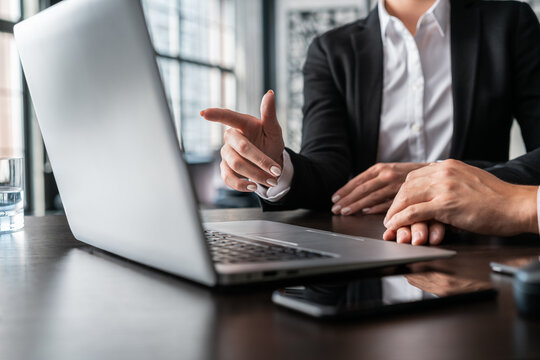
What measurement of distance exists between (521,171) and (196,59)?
4936mm

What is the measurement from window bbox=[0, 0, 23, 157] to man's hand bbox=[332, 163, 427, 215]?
315cm

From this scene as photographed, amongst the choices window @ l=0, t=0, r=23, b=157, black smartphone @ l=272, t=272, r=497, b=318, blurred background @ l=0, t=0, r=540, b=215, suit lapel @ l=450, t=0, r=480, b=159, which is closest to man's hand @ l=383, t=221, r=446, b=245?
black smartphone @ l=272, t=272, r=497, b=318

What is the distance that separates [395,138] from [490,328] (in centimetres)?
124

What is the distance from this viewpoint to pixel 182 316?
42 centimetres

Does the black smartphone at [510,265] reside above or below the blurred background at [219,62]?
below

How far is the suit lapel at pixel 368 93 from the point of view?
1.56m

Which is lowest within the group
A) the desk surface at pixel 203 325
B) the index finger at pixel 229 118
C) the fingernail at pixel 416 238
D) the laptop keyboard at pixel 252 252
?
the desk surface at pixel 203 325

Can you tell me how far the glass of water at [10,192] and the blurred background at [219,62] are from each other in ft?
10.6

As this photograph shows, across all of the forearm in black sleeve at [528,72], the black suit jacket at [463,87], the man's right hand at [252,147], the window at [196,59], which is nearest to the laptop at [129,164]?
the man's right hand at [252,147]

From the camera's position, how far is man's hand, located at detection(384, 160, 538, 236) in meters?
0.75

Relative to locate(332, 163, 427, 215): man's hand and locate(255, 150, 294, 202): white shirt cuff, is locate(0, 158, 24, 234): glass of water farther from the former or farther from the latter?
locate(332, 163, 427, 215): man's hand

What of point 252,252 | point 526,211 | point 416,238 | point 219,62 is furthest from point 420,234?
point 219,62

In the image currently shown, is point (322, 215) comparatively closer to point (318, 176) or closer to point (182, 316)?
point (318, 176)

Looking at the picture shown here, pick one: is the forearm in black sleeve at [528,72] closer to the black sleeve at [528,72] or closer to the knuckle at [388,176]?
the black sleeve at [528,72]
